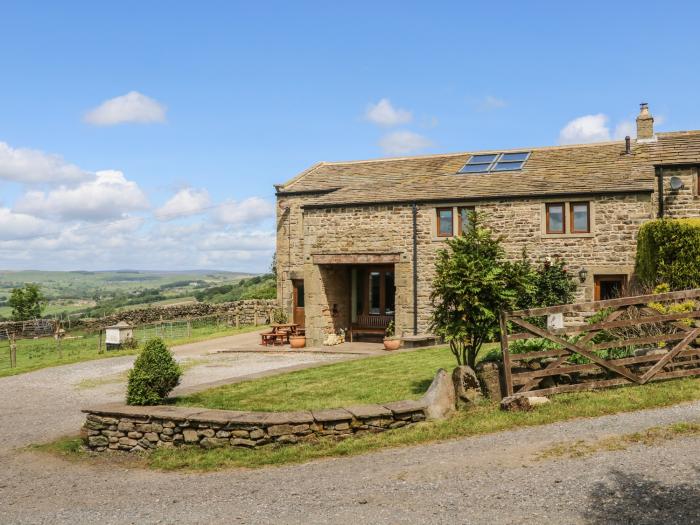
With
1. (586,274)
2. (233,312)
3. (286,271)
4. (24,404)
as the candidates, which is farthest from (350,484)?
(233,312)

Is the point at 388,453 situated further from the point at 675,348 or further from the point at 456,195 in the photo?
the point at 456,195

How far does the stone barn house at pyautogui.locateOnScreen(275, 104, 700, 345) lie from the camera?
18.6 meters

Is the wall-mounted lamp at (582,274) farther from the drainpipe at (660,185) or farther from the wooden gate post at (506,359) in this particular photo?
the wooden gate post at (506,359)

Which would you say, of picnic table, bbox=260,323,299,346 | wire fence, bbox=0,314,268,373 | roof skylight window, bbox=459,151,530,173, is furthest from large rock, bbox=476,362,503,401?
wire fence, bbox=0,314,268,373

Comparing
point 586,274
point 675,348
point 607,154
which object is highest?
point 607,154

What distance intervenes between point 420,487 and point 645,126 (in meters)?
19.7

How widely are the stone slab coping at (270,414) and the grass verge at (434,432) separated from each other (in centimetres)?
32

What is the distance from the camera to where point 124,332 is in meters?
23.5

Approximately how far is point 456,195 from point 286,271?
430 inches

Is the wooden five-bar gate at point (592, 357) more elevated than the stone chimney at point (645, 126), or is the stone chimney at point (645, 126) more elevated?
the stone chimney at point (645, 126)

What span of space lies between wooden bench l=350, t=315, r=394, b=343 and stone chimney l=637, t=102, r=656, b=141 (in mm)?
11439

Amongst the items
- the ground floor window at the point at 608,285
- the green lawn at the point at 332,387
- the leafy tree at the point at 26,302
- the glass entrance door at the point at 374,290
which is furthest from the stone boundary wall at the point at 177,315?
the ground floor window at the point at 608,285

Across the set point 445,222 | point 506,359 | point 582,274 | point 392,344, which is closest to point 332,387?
point 506,359

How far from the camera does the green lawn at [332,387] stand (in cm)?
1105
